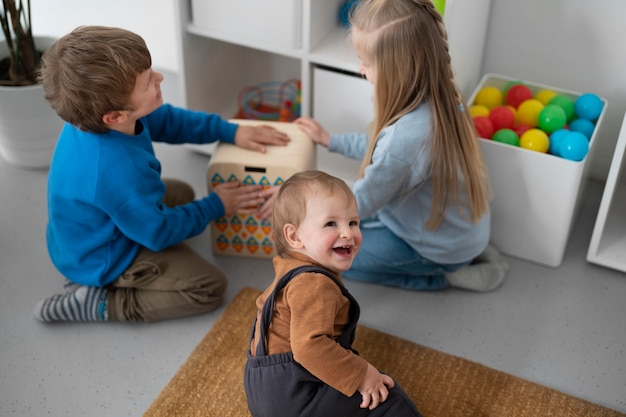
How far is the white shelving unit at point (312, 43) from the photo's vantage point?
1714 millimetres

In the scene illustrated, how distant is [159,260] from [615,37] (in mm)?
1188

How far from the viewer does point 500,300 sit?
1.65 m

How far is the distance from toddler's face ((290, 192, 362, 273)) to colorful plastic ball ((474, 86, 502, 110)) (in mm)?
756

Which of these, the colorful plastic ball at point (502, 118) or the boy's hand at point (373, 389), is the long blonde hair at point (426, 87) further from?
the boy's hand at point (373, 389)

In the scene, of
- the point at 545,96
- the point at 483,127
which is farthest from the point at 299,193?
the point at 545,96

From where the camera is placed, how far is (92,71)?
1342 mm

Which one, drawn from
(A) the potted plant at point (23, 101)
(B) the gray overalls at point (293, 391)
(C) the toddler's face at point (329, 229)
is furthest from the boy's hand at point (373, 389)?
(A) the potted plant at point (23, 101)

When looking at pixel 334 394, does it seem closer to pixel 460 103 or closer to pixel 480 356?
pixel 480 356

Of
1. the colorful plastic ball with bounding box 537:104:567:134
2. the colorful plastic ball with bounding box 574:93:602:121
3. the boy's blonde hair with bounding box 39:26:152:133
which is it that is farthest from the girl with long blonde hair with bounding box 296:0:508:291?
the boy's blonde hair with bounding box 39:26:152:133

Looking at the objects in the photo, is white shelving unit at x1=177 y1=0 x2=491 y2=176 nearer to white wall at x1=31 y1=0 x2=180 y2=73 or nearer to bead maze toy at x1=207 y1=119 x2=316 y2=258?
bead maze toy at x1=207 y1=119 x2=316 y2=258

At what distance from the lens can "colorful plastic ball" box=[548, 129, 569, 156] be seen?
163 cm

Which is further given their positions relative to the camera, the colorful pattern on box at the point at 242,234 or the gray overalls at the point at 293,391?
the colorful pattern on box at the point at 242,234

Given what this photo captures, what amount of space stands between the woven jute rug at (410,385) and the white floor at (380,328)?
3 cm

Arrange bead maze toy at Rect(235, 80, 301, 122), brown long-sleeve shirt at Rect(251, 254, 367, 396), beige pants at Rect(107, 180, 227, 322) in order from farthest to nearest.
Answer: bead maze toy at Rect(235, 80, 301, 122) → beige pants at Rect(107, 180, 227, 322) → brown long-sleeve shirt at Rect(251, 254, 367, 396)
